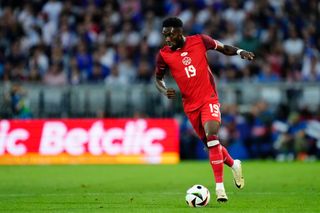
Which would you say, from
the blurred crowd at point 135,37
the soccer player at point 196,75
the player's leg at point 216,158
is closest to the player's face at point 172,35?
the soccer player at point 196,75

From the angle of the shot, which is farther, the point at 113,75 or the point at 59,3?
the point at 59,3

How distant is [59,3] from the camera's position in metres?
29.7

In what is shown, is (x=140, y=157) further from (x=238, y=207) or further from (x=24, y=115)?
(x=238, y=207)

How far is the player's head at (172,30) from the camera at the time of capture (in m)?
12.6

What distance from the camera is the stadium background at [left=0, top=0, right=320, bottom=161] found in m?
25.8

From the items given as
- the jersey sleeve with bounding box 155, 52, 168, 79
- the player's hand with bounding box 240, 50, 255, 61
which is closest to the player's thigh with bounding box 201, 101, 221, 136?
the player's hand with bounding box 240, 50, 255, 61

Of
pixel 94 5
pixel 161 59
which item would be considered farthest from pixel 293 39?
pixel 161 59

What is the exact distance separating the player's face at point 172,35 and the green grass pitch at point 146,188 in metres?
2.37

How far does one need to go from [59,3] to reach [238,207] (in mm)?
19328

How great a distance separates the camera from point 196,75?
12.8 metres

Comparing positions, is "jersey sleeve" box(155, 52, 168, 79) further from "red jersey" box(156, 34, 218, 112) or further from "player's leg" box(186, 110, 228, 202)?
"player's leg" box(186, 110, 228, 202)

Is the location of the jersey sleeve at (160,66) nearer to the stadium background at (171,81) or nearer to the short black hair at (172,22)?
the short black hair at (172,22)

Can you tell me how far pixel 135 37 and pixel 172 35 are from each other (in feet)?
50.9

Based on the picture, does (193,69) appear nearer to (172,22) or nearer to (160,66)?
(160,66)
